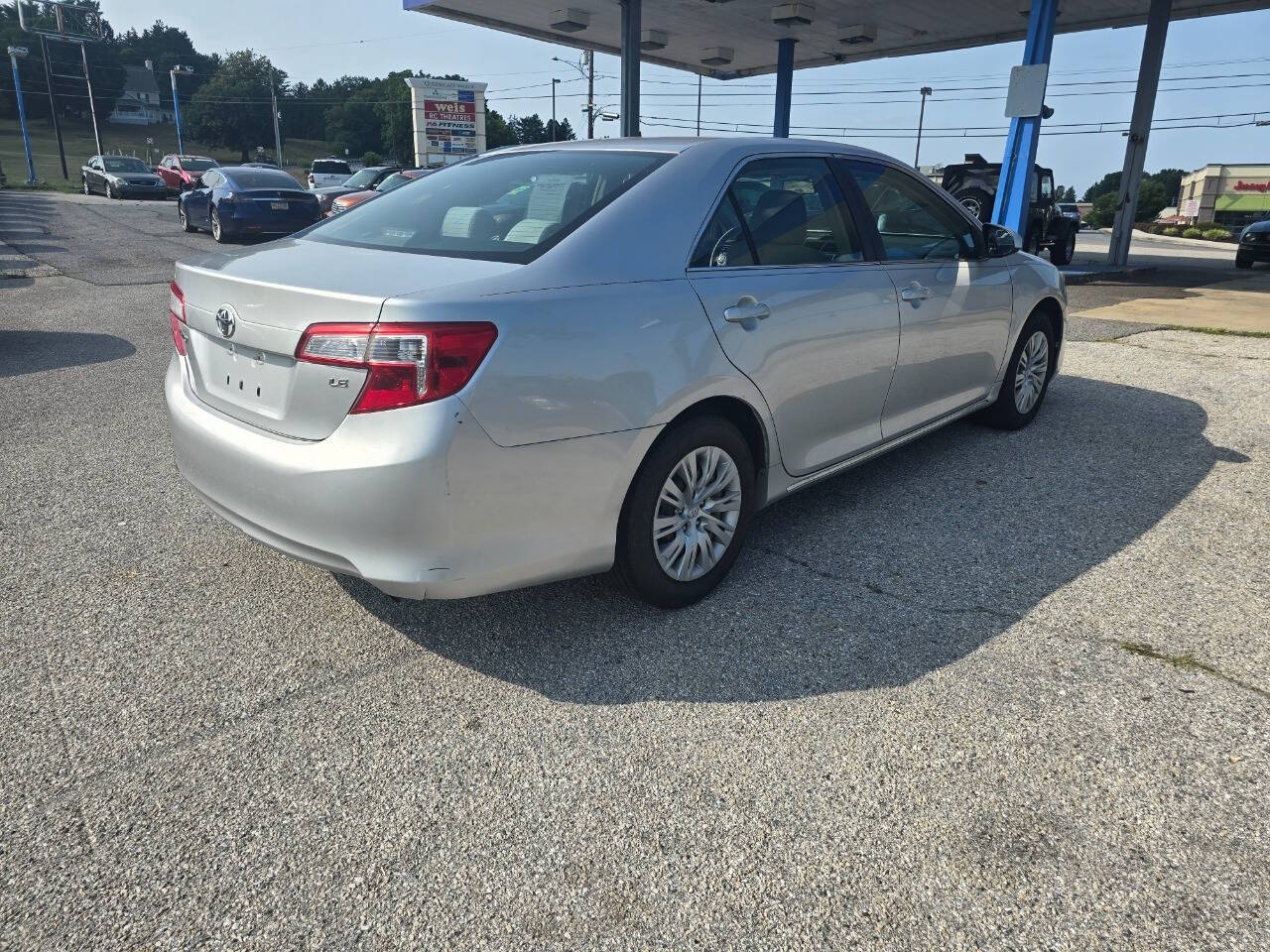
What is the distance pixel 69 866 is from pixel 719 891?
4.92ft

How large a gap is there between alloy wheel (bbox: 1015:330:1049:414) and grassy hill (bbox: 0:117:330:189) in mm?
64081

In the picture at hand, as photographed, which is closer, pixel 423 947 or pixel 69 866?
pixel 423 947

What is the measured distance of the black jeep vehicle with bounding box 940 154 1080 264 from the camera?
18.3m

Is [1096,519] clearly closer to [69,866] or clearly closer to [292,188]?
[69,866]

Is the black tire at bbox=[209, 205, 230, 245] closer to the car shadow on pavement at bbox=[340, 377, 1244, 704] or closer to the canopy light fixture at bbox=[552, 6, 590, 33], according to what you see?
the canopy light fixture at bbox=[552, 6, 590, 33]

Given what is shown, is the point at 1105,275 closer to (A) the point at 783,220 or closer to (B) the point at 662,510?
(A) the point at 783,220

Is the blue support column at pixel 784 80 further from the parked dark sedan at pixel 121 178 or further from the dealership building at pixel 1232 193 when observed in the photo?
the dealership building at pixel 1232 193

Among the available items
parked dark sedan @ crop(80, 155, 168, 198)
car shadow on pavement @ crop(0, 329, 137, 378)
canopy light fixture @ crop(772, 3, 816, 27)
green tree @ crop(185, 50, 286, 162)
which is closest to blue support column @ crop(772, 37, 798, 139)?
canopy light fixture @ crop(772, 3, 816, 27)

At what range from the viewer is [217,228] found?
58.3 ft

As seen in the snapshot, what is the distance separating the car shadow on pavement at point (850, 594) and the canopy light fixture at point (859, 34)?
18.2 metres

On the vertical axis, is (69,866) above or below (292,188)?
below

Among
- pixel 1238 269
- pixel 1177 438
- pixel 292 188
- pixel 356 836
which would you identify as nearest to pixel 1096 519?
pixel 1177 438

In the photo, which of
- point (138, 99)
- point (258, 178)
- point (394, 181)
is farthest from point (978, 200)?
point (138, 99)

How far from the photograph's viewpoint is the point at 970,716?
8.84ft
